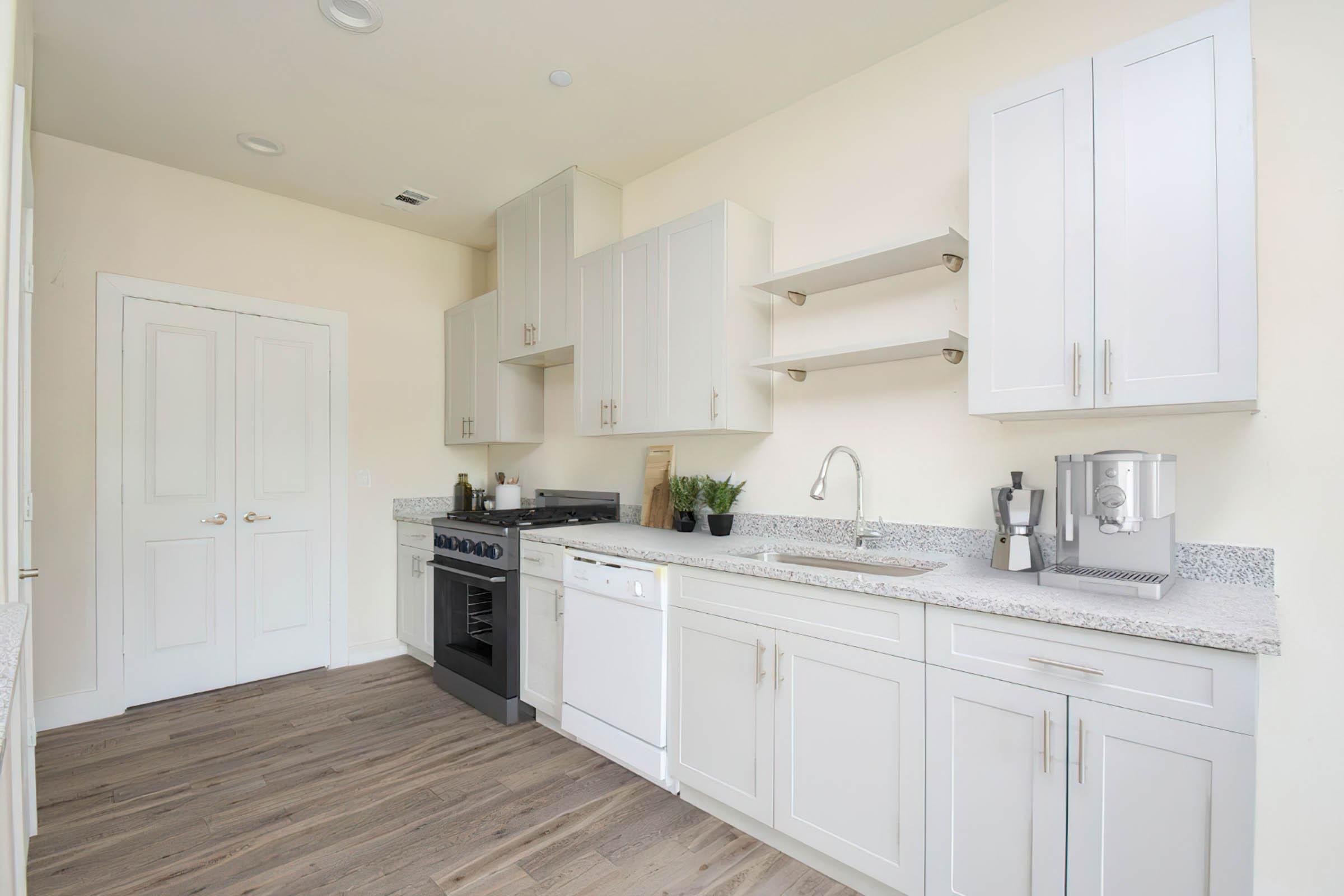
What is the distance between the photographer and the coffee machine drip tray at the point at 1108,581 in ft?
5.18

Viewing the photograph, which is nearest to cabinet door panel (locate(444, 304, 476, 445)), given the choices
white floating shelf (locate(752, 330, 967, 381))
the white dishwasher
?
the white dishwasher

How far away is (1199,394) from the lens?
1.60 meters

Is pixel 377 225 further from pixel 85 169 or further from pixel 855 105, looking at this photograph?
pixel 855 105

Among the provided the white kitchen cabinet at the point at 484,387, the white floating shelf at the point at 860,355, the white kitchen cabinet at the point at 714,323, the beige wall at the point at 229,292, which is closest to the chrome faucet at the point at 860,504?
the white floating shelf at the point at 860,355

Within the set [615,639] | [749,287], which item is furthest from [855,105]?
[615,639]

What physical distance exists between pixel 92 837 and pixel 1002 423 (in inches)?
133

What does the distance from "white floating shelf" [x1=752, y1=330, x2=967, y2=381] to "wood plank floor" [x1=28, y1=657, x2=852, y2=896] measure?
1.68 m

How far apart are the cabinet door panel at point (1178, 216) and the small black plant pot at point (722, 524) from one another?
1.55 meters

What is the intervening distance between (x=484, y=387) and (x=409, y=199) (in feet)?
3.83

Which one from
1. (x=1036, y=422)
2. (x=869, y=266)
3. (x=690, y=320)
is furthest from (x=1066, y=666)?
(x=690, y=320)

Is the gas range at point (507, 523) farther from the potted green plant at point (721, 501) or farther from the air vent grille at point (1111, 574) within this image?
the air vent grille at point (1111, 574)

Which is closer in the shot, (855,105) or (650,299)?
(855,105)

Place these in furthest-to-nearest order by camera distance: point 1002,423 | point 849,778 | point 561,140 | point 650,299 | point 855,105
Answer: point 561,140
point 650,299
point 855,105
point 1002,423
point 849,778

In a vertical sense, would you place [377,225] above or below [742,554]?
above
